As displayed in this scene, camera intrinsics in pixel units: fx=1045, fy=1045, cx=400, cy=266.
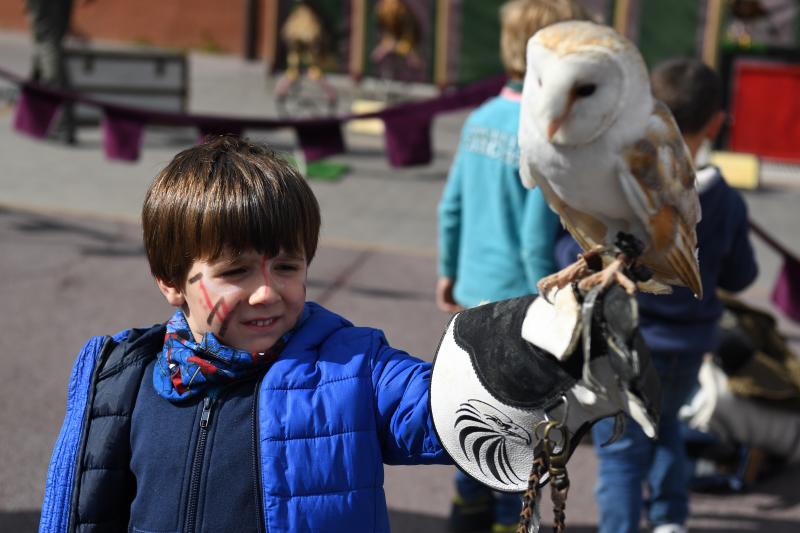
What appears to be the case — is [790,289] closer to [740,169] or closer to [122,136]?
[122,136]

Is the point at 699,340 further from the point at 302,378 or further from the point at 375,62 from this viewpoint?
the point at 375,62

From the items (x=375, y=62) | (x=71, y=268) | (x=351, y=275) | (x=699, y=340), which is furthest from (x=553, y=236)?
(x=375, y=62)

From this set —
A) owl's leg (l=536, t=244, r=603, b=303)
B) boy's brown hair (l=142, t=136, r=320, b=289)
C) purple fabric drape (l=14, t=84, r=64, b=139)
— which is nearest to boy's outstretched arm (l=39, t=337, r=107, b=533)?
boy's brown hair (l=142, t=136, r=320, b=289)

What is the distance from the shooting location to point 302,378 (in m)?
1.75

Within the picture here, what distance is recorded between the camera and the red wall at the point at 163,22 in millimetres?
15539

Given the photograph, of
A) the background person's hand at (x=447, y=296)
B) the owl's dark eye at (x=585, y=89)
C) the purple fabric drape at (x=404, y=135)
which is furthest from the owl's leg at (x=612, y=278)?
the purple fabric drape at (x=404, y=135)

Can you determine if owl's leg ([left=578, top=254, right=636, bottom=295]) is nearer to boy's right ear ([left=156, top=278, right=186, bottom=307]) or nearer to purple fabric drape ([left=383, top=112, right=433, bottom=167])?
boy's right ear ([left=156, top=278, right=186, bottom=307])

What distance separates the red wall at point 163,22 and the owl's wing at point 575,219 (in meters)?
14.1

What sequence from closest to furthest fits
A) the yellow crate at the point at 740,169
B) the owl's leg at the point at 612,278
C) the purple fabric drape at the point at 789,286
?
1. the owl's leg at the point at 612,278
2. the purple fabric drape at the point at 789,286
3. the yellow crate at the point at 740,169

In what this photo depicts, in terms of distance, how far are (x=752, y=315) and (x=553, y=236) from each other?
1441 mm

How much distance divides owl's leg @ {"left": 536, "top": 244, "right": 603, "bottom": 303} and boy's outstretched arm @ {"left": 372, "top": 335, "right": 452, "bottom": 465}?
0.93 feet

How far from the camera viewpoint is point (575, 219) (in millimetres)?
1663

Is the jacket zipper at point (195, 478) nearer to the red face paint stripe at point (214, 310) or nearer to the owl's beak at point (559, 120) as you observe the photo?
the red face paint stripe at point (214, 310)

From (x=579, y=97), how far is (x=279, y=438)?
0.73m
